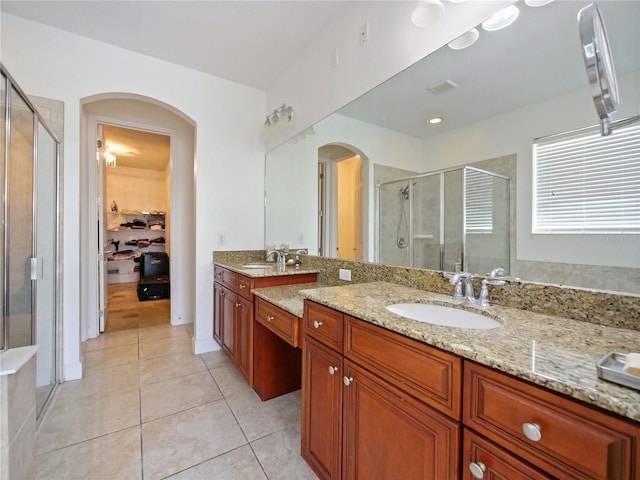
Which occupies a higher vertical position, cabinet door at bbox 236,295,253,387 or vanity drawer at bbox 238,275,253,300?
vanity drawer at bbox 238,275,253,300

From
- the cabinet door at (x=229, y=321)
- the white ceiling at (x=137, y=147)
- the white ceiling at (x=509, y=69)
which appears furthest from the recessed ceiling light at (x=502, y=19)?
the white ceiling at (x=137, y=147)

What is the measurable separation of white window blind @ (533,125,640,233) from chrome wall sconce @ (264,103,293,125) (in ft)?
7.08

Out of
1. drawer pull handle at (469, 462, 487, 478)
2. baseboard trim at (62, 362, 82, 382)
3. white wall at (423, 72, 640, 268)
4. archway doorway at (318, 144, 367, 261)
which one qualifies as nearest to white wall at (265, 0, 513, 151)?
archway doorway at (318, 144, 367, 261)

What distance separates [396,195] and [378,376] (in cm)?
119

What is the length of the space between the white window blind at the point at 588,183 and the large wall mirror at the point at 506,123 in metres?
0.03

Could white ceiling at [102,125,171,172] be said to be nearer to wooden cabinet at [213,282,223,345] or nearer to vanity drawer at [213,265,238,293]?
vanity drawer at [213,265,238,293]

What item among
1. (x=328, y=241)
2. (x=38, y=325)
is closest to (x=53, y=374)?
(x=38, y=325)

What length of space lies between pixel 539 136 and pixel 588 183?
257 mm

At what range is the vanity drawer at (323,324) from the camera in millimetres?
1130

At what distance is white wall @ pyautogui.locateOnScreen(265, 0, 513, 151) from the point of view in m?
1.33

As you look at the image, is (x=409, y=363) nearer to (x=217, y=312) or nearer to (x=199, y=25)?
(x=217, y=312)

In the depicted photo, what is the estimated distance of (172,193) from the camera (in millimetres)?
3523

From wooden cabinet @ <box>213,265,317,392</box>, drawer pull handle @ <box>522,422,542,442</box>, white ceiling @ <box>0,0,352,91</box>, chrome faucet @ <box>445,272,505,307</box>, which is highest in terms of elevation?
white ceiling @ <box>0,0,352,91</box>

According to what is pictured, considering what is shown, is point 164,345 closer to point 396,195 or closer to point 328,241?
point 328,241
